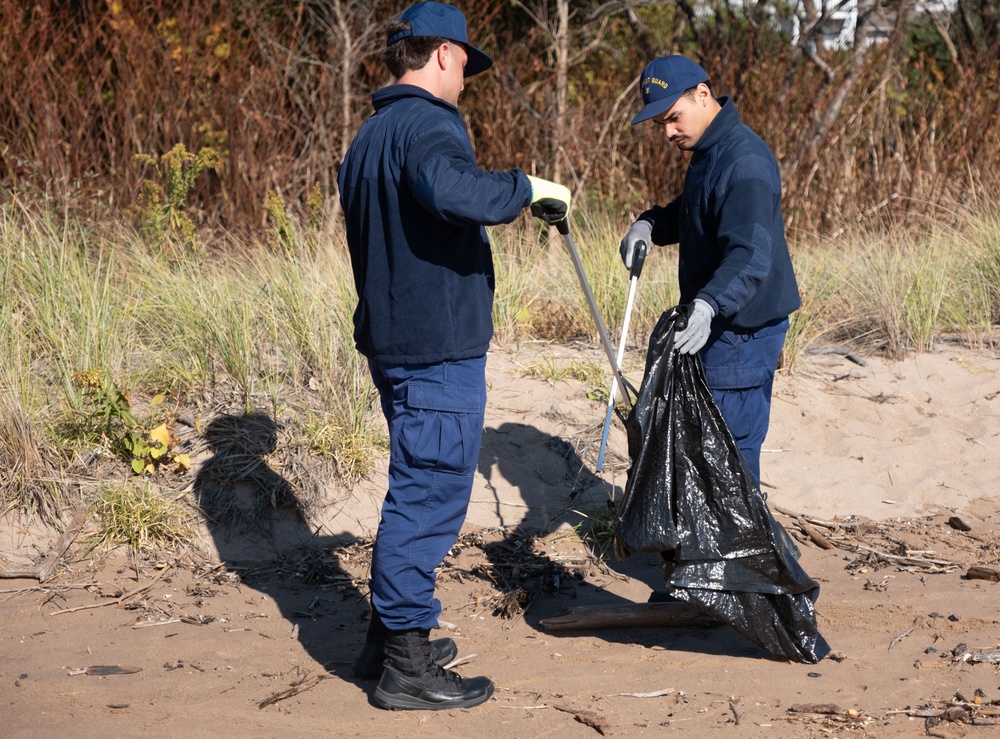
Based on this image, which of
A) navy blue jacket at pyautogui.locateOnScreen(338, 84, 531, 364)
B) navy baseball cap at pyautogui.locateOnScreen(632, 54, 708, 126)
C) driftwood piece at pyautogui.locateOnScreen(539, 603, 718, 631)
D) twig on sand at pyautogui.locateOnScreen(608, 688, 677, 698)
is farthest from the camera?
driftwood piece at pyautogui.locateOnScreen(539, 603, 718, 631)

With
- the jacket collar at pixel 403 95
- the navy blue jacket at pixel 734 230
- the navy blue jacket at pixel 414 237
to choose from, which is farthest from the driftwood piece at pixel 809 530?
the jacket collar at pixel 403 95

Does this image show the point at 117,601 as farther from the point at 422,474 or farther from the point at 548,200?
the point at 548,200

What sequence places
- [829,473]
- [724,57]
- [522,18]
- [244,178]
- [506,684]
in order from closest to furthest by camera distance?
[506,684] → [829,473] → [244,178] → [724,57] → [522,18]

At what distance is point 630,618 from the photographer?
3729 mm

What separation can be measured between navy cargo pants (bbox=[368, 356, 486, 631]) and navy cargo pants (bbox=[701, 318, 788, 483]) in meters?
0.90

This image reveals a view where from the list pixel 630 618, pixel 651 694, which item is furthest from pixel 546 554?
pixel 651 694

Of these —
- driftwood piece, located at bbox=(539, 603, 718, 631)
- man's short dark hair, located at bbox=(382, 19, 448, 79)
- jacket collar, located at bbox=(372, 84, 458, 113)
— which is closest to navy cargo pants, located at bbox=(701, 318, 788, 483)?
driftwood piece, located at bbox=(539, 603, 718, 631)

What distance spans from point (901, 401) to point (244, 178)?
538 centimetres

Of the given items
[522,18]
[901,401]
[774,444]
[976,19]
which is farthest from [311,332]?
[976,19]

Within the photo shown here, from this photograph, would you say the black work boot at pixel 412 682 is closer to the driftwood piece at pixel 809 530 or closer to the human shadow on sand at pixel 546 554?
the human shadow on sand at pixel 546 554

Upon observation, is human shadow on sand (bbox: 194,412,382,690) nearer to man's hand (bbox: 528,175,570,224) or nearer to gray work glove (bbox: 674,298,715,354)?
gray work glove (bbox: 674,298,715,354)

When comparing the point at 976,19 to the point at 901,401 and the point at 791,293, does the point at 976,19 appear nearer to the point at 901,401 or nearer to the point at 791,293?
the point at 901,401

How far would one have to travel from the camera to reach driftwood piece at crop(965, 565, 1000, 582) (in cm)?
411

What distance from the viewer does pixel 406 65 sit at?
9.83 feet
